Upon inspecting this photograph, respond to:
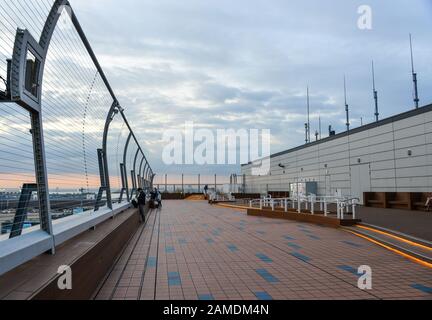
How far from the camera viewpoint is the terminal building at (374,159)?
17.7 m

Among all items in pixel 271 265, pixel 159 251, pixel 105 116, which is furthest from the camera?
pixel 159 251

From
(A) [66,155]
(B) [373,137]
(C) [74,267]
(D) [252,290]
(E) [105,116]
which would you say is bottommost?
(D) [252,290]

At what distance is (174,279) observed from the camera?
602 centimetres

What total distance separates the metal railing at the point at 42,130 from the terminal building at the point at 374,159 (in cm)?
1522

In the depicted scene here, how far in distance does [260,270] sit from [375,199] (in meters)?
16.2

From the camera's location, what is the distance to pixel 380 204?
20125mm

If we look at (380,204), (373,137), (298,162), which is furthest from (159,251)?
(298,162)

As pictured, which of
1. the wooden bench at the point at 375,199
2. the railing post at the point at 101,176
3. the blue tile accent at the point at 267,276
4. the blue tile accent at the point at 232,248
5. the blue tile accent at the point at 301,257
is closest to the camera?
the blue tile accent at the point at 267,276

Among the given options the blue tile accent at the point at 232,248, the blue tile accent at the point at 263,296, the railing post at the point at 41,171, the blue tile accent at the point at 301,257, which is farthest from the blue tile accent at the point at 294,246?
the railing post at the point at 41,171

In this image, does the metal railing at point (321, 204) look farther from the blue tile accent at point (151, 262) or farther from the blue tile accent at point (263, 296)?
the blue tile accent at point (263, 296)

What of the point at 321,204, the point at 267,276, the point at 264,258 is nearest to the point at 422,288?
the point at 267,276
